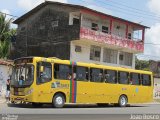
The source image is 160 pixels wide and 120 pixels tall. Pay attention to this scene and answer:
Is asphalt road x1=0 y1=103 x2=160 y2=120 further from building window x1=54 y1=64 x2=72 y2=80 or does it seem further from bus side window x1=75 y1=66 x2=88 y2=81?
bus side window x1=75 y1=66 x2=88 y2=81

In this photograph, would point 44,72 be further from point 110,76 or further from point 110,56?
point 110,56

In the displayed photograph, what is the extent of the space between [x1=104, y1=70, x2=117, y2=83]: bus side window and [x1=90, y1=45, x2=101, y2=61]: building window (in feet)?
52.5

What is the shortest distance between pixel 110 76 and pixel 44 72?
→ 21.0 feet

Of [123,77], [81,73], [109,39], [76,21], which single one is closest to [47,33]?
[76,21]

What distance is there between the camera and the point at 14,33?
2005 inches

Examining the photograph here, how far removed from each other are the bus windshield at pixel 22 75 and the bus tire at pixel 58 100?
209 cm

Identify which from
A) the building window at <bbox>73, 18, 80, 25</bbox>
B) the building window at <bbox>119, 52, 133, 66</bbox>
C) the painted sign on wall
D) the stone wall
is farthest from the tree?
the building window at <bbox>119, 52, 133, 66</bbox>

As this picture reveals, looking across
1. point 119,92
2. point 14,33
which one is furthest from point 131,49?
point 119,92

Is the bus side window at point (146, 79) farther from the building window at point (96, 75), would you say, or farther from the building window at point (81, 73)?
the building window at point (81, 73)

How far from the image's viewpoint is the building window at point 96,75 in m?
25.9

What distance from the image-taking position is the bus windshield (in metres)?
22.2

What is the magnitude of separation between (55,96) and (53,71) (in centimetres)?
150

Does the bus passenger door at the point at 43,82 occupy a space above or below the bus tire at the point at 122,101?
above

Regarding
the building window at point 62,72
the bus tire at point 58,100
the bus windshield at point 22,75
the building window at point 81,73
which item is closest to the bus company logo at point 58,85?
the building window at point 62,72
